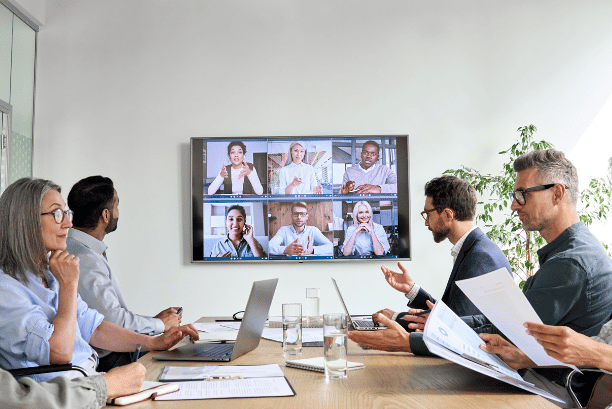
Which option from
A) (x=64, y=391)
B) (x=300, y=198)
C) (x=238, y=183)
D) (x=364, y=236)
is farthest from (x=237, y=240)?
(x=64, y=391)

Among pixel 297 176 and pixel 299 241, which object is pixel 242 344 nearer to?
pixel 299 241

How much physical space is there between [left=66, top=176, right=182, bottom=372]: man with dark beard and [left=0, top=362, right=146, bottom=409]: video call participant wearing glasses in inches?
40.9

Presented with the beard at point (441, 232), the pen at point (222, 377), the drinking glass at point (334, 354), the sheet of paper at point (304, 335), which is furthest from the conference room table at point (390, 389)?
the beard at point (441, 232)

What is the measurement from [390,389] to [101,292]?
1428 mm

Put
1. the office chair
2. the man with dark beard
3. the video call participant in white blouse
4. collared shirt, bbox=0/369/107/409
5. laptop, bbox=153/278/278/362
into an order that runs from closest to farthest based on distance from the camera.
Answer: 1. collared shirt, bbox=0/369/107/409
2. the office chair
3. laptop, bbox=153/278/278/362
4. the man with dark beard
5. the video call participant in white blouse

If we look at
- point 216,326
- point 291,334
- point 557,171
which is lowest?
point 216,326

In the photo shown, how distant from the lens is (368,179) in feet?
13.3

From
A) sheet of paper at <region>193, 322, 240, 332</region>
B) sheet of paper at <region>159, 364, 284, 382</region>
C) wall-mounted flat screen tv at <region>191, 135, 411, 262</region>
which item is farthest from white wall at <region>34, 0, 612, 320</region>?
sheet of paper at <region>159, 364, 284, 382</region>

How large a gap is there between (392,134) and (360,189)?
481mm

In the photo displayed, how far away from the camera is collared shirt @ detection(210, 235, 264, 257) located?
4.01 m

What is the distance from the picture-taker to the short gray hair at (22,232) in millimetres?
1563

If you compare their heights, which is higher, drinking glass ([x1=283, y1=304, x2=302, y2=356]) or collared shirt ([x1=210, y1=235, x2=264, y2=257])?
collared shirt ([x1=210, y1=235, x2=264, y2=257])

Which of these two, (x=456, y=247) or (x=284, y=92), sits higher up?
(x=284, y=92)

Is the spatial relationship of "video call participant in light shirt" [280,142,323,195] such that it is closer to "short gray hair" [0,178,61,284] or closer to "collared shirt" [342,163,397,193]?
"collared shirt" [342,163,397,193]
